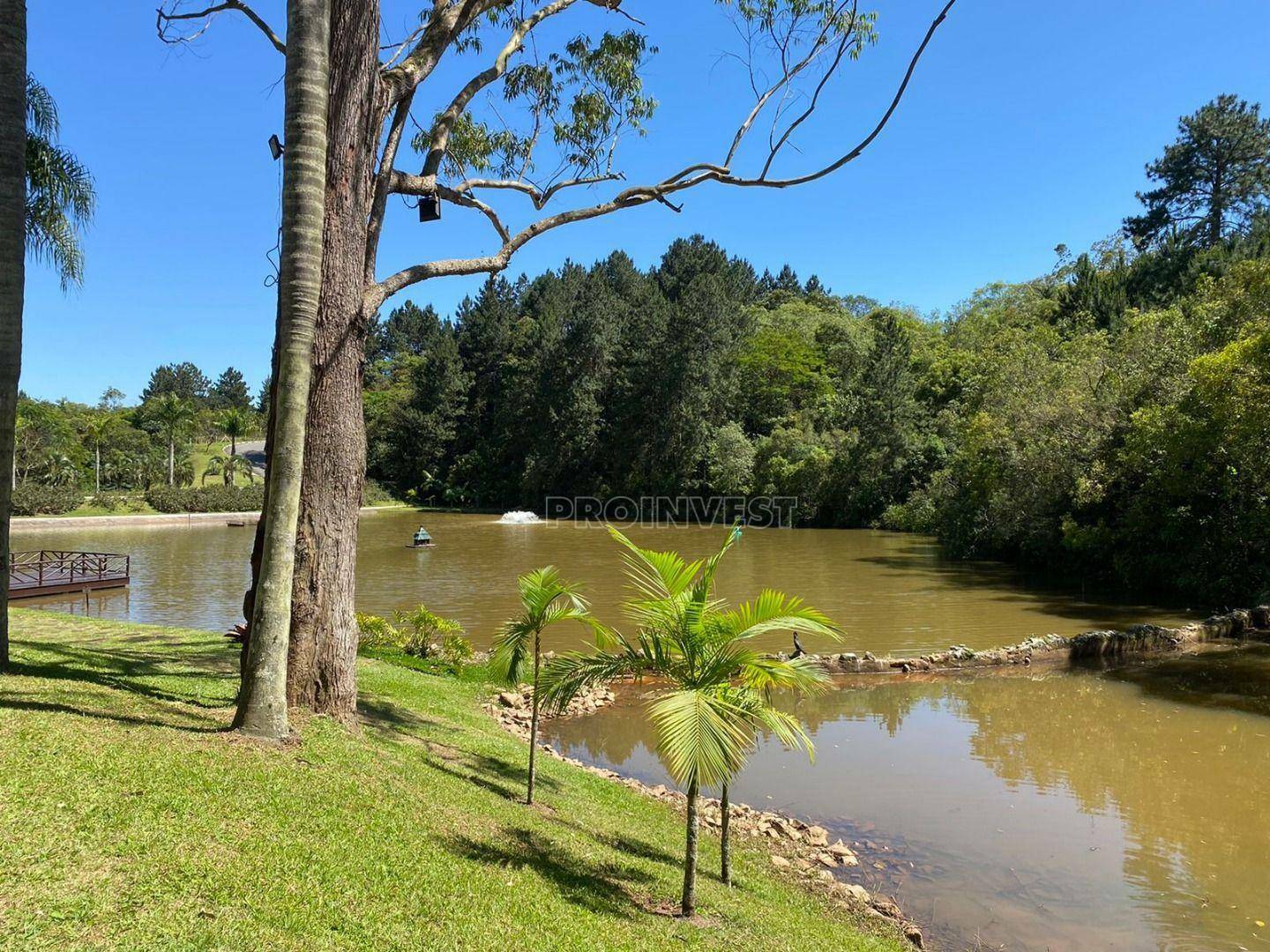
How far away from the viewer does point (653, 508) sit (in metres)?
53.7

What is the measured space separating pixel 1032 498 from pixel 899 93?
71.7 feet

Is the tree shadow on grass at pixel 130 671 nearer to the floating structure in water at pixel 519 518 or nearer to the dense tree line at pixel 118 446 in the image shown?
the dense tree line at pixel 118 446

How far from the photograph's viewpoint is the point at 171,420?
53188 mm

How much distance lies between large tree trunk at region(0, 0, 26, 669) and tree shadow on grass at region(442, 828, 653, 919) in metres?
4.51

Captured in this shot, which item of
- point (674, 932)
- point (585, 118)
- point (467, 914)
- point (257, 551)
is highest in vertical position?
point (585, 118)

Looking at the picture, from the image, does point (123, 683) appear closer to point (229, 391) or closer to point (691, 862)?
point (691, 862)

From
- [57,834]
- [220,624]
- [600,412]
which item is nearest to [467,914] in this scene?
[57,834]

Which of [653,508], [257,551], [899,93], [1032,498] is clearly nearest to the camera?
[257,551]

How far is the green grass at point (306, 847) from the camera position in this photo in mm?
3221

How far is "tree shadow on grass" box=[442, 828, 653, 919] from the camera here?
15.0 ft

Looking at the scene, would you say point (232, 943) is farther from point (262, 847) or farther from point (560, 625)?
point (560, 625)

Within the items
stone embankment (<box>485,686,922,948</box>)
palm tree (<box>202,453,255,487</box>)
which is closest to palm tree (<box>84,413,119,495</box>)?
palm tree (<box>202,453,255,487</box>)

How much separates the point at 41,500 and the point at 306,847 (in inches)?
1875

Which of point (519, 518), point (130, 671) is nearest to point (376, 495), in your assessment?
point (519, 518)
